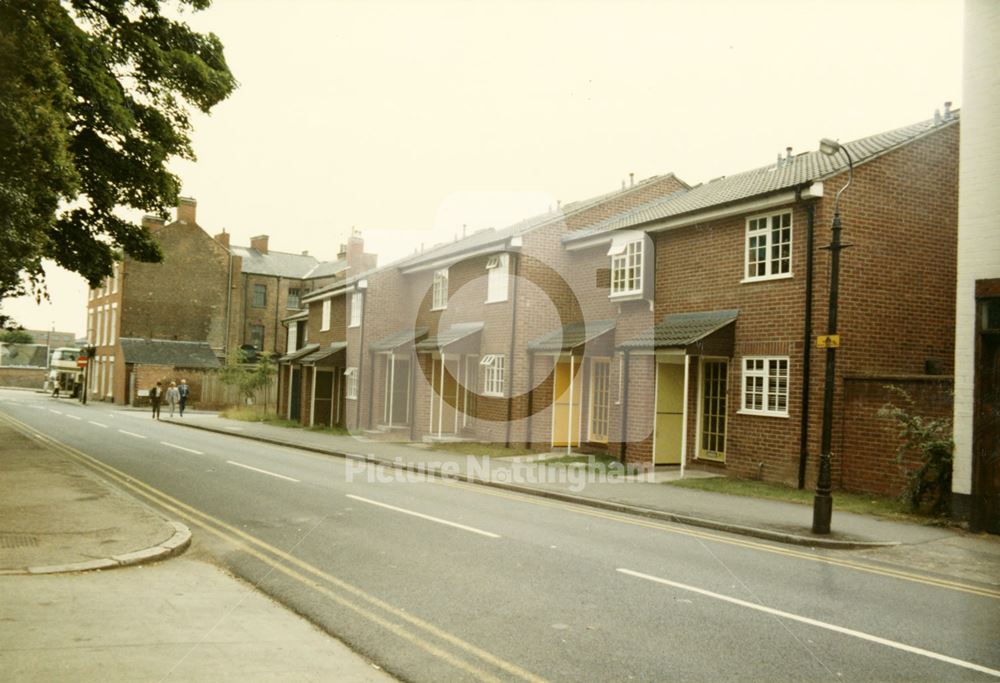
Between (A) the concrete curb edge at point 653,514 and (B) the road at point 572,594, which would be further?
(A) the concrete curb edge at point 653,514

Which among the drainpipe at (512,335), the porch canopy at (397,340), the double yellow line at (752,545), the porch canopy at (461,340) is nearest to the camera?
the double yellow line at (752,545)

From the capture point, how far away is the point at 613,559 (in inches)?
343

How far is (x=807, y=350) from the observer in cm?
1518

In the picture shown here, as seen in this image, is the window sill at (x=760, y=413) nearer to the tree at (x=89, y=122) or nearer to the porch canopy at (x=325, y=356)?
the tree at (x=89, y=122)

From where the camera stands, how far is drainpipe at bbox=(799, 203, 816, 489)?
15.1m

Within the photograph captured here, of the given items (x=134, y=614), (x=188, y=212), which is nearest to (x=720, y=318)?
(x=134, y=614)

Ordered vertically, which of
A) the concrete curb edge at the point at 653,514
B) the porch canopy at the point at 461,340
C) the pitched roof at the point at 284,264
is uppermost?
the pitched roof at the point at 284,264

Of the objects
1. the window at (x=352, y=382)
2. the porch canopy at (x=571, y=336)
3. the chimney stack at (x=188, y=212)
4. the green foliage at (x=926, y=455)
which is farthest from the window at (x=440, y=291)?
the chimney stack at (x=188, y=212)

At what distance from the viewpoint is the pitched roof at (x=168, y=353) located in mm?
50344

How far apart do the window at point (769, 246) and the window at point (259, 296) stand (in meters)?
49.9

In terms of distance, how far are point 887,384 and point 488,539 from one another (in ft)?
28.4

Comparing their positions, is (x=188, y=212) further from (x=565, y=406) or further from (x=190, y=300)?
(x=565, y=406)

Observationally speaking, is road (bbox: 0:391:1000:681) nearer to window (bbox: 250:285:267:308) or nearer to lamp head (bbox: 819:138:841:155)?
lamp head (bbox: 819:138:841:155)

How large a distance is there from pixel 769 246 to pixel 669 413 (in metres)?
4.96
